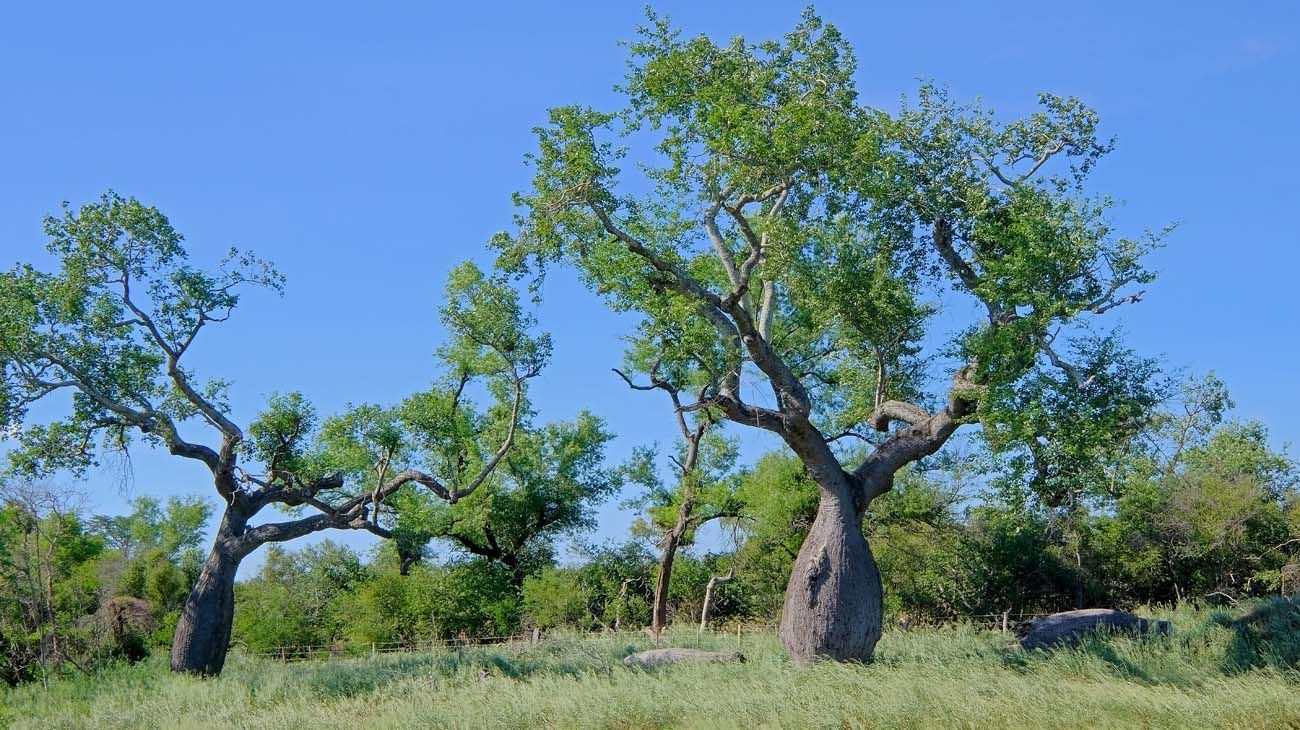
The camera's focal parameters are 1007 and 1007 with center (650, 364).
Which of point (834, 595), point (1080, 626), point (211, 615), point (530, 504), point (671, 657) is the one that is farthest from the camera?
point (530, 504)

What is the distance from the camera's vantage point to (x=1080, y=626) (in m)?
19.5

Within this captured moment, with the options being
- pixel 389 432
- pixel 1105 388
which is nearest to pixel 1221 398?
pixel 1105 388

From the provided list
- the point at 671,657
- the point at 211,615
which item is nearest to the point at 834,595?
the point at 671,657

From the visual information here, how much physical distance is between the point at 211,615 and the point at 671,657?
9191 mm

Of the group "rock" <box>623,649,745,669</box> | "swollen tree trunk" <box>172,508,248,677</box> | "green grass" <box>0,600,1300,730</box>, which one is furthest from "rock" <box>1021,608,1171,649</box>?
"swollen tree trunk" <box>172,508,248,677</box>

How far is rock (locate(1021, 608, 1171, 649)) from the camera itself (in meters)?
18.9

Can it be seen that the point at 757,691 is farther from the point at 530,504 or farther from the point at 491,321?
the point at 530,504

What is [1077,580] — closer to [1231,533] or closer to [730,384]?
[1231,533]

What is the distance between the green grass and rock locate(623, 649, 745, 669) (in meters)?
0.65

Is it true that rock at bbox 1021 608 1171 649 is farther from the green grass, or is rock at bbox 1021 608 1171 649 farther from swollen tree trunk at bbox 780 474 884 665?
swollen tree trunk at bbox 780 474 884 665

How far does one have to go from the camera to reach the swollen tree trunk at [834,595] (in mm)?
16438

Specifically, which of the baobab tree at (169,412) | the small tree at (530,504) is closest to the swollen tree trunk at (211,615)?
the baobab tree at (169,412)

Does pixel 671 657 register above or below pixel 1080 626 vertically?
below

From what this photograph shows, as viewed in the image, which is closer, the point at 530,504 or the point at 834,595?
the point at 834,595
